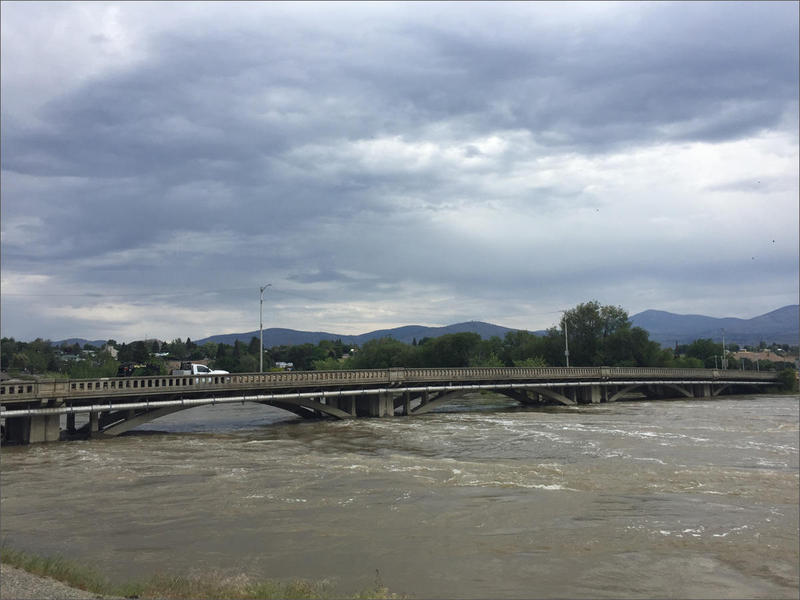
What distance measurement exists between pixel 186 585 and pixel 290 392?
122 ft

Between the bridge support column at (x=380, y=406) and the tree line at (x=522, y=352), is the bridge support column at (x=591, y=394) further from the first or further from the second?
the bridge support column at (x=380, y=406)

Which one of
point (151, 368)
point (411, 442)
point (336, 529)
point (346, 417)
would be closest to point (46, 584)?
point (336, 529)

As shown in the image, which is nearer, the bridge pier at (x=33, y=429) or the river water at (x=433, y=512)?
the river water at (x=433, y=512)

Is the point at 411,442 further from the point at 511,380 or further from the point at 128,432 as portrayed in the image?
the point at 511,380

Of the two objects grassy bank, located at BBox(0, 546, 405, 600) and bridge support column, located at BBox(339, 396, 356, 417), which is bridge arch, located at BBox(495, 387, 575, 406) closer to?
bridge support column, located at BBox(339, 396, 356, 417)

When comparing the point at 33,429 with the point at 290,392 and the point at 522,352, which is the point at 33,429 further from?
the point at 522,352

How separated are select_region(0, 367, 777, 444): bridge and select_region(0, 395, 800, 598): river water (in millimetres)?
2451

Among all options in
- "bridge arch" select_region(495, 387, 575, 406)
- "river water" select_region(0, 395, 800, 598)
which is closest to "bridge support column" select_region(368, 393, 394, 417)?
"river water" select_region(0, 395, 800, 598)

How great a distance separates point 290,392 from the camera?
48.2 meters

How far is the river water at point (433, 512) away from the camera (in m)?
13.0

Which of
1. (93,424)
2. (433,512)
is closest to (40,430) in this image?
(93,424)

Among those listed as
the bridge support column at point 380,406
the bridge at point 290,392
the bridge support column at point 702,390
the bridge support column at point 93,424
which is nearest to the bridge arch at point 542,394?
the bridge at point 290,392

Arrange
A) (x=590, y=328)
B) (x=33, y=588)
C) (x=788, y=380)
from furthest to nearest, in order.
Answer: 1. (x=590, y=328)
2. (x=788, y=380)
3. (x=33, y=588)

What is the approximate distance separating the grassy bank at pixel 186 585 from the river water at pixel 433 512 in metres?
0.69
